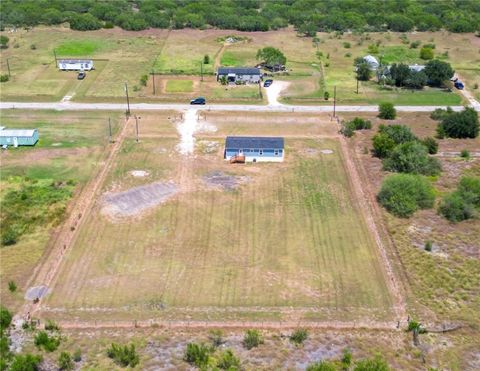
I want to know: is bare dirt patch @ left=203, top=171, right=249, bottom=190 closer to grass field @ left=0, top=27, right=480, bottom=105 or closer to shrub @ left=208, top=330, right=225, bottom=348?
shrub @ left=208, top=330, right=225, bottom=348

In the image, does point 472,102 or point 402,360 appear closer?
point 402,360

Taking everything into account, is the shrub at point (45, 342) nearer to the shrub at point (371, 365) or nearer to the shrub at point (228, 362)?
the shrub at point (228, 362)

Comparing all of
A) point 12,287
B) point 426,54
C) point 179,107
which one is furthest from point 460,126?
point 12,287

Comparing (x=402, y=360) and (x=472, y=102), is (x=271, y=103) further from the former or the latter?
(x=402, y=360)

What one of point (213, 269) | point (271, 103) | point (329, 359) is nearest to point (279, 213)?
point (213, 269)

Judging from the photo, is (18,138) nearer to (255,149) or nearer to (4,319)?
(255,149)

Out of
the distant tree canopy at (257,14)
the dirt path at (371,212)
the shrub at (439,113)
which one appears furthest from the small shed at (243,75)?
the distant tree canopy at (257,14)

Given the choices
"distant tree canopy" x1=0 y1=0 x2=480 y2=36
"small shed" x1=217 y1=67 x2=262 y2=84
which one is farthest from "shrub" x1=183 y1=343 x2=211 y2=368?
"distant tree canopy" x1=0 y1=0 x2=480 y2=36
